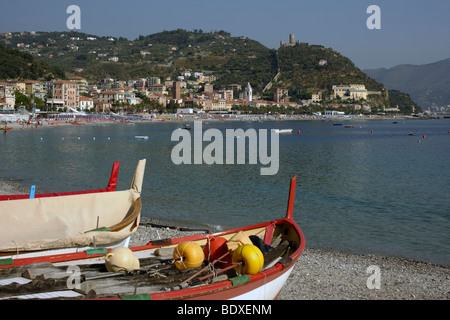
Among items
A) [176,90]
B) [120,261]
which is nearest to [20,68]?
[176,90]

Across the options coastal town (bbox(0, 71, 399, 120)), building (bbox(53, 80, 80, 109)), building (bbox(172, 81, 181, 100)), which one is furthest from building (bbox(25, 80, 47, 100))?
building (bbox(172, 81, 181, 100))

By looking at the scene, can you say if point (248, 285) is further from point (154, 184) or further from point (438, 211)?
point (154, 184)

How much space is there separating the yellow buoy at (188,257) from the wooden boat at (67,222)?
2302mm

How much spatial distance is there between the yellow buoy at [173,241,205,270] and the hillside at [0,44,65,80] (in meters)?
127

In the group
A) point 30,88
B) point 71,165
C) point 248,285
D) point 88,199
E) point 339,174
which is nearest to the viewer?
point 248,285

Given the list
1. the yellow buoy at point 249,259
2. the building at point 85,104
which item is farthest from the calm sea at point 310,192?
the building at point 85,104

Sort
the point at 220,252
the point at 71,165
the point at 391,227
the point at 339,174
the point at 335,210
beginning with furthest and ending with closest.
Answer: the point at 71,165, the point at 339,174, the point at 335,210, the point at 391,227, the point at 220,252

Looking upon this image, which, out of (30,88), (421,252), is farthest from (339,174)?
(30,88)

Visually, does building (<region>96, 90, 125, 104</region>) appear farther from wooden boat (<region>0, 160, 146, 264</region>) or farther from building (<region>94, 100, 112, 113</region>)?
wooden boat (<region>0, 160, 146, 264</region>)

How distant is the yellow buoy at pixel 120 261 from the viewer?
695 centimetres

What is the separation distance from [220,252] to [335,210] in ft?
33.5

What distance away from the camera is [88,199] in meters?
9.87

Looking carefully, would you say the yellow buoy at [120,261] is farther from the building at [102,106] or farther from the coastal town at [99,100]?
the building at [102,106]

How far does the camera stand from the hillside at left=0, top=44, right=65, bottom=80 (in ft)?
404
